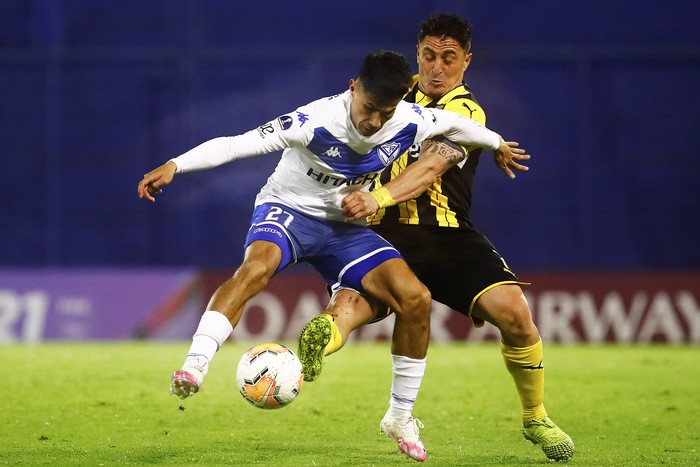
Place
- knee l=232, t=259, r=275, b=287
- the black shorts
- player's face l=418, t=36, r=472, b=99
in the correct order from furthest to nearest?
player's face l=418, t=36, r=472, b=99
the black shorts
knee l=232, t=259, r=275, b=287

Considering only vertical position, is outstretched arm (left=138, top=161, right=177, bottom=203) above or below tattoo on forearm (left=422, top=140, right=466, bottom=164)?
below

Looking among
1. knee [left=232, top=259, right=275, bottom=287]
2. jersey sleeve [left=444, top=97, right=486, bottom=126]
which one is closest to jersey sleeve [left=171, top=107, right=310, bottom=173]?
knee [left=232, top=259, right=275, bottom=287]

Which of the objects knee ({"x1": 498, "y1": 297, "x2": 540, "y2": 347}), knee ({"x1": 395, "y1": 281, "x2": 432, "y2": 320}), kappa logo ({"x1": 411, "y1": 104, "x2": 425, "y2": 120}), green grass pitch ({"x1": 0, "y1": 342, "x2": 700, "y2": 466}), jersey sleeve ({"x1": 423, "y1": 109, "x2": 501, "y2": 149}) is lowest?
green grass pitch ({"x1": 0, "y1": 342, "x2": 700, "y2": 466})

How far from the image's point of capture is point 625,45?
69.3 feet

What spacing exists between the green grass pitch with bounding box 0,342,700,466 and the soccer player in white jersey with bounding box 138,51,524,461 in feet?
2.38

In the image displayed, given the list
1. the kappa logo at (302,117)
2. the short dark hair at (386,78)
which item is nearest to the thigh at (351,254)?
the kappa logo at (302,117)

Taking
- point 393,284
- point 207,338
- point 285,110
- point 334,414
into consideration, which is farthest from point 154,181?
point 285,110

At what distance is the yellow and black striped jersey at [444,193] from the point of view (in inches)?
291

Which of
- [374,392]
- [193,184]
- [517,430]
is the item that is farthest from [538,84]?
[517,430]

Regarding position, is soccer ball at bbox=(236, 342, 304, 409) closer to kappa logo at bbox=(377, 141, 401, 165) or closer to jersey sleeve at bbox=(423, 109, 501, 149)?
kappa logo at bbox=(377, 141, 401, 165)

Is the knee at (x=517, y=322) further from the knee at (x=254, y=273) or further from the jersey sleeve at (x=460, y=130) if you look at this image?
the knee at (x=254, y=273)

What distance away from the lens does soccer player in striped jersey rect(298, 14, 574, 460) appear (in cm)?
674

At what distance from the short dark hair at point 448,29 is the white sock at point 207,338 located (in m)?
2.40

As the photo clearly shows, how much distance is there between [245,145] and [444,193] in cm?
148
